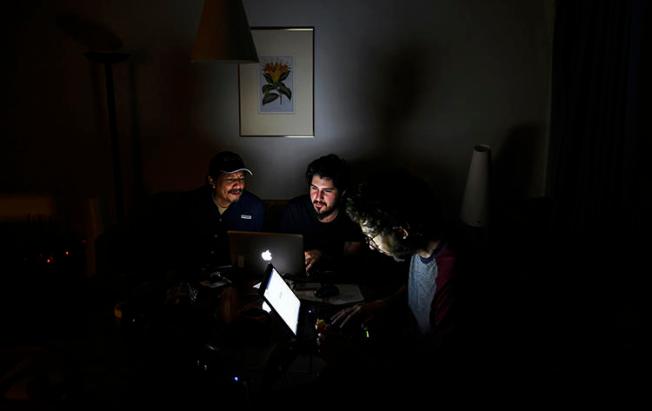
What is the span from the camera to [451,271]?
61.7 inches

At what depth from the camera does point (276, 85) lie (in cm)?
350

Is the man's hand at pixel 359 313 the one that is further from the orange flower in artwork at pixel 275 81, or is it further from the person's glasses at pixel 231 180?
the orange flower in artwork at pixel 275 81

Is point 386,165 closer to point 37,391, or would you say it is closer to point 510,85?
point 510,85

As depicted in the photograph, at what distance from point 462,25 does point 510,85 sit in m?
0.53

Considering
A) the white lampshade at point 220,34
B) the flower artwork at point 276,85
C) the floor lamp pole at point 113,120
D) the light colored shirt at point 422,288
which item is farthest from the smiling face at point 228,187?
the light colored shirt at point 422,288

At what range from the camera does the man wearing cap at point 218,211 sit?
2910 millimetres

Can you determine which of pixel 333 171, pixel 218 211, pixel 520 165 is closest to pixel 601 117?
pixel 520 165

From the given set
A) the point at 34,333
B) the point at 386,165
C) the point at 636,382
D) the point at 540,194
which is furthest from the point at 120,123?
the point at 636,382

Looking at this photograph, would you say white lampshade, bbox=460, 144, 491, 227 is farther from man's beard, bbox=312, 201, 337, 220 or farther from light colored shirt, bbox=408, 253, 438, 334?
light colored shirt, bbox=408, 253, 438, 334

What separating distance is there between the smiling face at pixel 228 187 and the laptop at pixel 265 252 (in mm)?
719

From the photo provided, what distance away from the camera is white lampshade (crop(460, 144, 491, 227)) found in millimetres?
3133

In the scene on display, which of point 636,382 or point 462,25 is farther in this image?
point 462,25

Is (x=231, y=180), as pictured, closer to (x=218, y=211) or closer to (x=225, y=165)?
(x=225, y=165)

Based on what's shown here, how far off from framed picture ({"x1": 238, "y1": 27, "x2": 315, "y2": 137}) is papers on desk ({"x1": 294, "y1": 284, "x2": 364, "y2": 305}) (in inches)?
63.9
